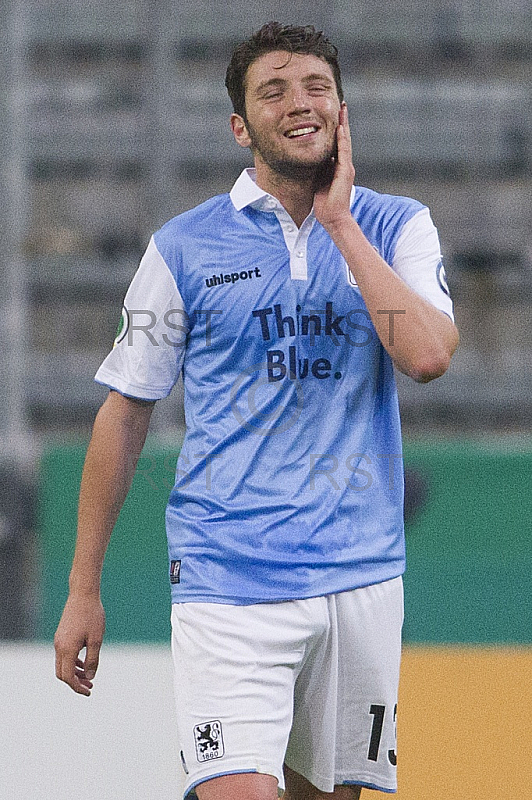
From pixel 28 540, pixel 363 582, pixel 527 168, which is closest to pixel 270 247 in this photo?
pixel 363 582

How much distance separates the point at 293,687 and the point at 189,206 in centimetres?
762

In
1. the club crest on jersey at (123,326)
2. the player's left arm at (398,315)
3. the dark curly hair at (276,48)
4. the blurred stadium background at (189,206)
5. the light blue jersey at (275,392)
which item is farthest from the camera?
the blurred stadium background at (189,206)

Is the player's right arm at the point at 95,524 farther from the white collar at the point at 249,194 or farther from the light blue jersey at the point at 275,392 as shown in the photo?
the white collar at the point at 249,194

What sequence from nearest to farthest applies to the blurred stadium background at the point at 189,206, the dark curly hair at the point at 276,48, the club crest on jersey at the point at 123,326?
the dark curly hair at the point at 276,48 < the club crest on jersey at the point at 123,326 < the blurred stadium background at the point at 189,206

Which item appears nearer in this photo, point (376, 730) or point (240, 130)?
point (376, 730)

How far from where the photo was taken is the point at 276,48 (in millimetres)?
2594

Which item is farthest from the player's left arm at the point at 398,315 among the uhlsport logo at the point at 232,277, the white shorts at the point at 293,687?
the white shorts at the point at 293,687

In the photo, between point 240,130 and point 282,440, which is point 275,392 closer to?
point 282,440

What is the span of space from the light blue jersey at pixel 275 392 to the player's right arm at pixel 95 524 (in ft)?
0.27

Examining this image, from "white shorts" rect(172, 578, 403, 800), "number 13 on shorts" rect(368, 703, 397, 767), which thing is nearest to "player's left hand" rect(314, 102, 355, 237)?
"white shorts" rect(172, 578, 403, 800)

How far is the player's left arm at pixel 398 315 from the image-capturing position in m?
2.37

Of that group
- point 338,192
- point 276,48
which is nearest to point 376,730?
point 338,192

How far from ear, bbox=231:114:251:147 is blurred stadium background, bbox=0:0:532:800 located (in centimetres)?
417

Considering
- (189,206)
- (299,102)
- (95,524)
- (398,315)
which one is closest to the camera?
(398,315)
